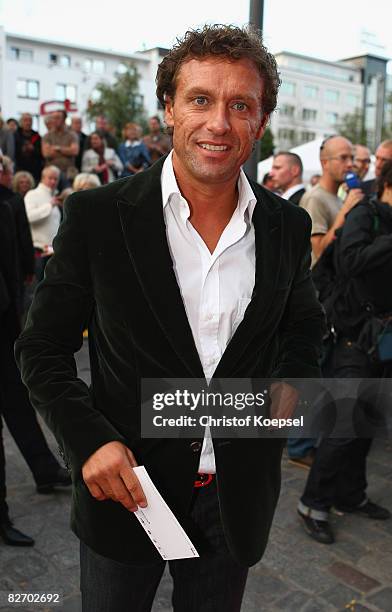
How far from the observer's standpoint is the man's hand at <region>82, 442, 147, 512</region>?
141 centimetres

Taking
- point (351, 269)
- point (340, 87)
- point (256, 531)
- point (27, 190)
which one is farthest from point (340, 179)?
point (340, 87)

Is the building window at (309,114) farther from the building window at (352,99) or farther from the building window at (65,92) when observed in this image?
the building window at (65,92)

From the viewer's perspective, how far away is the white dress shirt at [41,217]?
739 centimetres

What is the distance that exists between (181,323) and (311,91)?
84.7m

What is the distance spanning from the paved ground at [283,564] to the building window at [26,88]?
65.1m

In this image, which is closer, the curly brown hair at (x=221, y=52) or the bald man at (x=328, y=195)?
the curly brown hair at (x=221, y=52)

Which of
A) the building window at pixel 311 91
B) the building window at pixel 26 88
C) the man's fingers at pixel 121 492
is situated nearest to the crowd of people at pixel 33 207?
the man's fingers at pixel 121 492

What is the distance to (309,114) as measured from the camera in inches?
3172

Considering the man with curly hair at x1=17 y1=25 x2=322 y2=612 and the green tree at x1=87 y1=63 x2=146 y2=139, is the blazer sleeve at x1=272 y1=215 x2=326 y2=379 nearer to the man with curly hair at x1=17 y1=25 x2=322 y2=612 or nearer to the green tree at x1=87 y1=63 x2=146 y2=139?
the man with curly hair at x1=17 y1=25 x2=322 y2=612

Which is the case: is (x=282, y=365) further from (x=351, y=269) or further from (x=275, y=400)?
(x=351, y=269)

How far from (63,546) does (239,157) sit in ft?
7.71

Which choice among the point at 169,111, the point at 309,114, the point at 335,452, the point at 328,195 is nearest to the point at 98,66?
the point at 309,114

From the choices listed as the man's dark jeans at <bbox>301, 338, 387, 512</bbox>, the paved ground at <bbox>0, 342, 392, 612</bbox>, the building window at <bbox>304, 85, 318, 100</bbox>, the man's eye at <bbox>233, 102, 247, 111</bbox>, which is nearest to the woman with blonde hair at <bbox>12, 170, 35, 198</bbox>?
the paved ground at <bbox>0, 342, 392, 612</bbox>

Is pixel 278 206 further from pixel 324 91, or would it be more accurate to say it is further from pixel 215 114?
pixel 324 91
